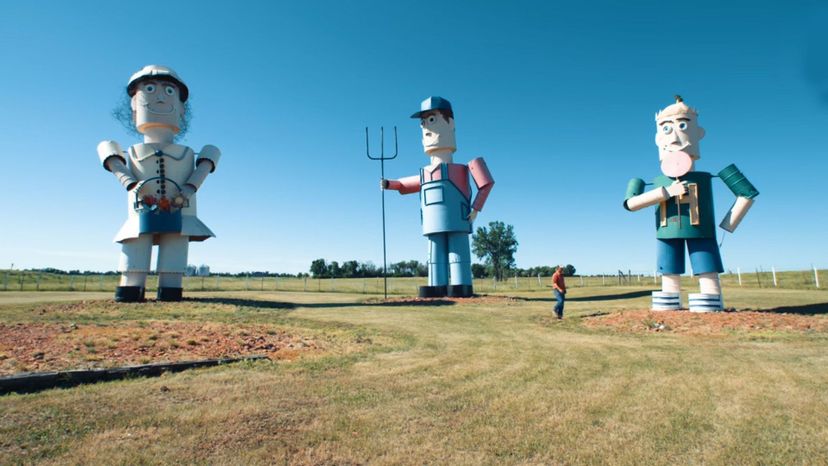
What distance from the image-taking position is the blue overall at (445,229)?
2033cm

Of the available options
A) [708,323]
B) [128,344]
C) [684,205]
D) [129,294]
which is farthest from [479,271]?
[128,344]

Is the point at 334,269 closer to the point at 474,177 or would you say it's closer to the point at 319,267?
the point at 319,267

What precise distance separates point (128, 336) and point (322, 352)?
3671 millimetres

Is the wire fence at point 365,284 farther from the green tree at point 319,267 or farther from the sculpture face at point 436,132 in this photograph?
the green tree at point 319,267

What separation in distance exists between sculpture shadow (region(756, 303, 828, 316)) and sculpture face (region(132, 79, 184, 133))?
1982 cm

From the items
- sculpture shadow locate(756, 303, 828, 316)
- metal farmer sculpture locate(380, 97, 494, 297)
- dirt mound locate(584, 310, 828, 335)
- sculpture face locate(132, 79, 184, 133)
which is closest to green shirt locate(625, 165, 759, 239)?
dirt mound locate(584, 310, 828, 335)

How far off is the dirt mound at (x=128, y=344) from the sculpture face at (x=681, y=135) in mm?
10827

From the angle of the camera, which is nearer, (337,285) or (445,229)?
(445,229)

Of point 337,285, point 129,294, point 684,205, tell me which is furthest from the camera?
point 337,285

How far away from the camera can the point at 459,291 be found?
798 inches

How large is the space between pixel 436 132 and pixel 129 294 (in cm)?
1321

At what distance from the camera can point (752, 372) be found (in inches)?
240

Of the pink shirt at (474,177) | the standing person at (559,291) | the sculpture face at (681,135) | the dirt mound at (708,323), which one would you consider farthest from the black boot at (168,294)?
the sculpture face at (681,135)

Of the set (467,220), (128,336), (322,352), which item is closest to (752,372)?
(322,352)
